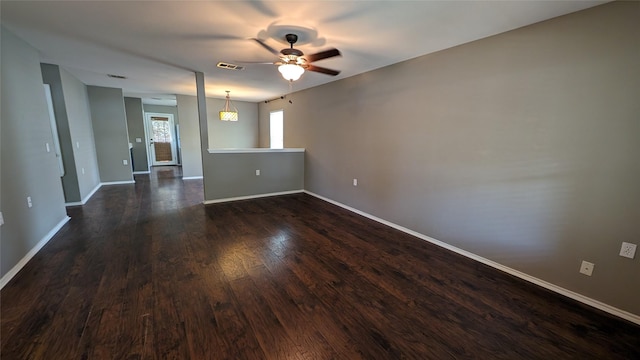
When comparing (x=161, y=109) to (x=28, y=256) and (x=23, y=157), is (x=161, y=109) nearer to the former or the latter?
(x=23, y=157)

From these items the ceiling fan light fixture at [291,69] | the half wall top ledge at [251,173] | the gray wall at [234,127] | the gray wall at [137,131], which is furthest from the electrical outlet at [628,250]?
the gray wall at [137,131]

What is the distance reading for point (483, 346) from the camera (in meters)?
1.60

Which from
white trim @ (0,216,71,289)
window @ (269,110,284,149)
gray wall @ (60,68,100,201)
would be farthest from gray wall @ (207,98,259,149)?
white trim @ (0,216,71,289)

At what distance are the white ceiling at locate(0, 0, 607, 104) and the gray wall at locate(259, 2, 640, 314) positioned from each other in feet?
0.86

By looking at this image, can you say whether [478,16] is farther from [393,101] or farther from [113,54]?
[113,54]

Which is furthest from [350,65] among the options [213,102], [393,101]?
[213,102]

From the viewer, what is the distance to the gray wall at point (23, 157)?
2219mm

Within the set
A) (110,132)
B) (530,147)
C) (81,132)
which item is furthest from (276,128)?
(530,147)

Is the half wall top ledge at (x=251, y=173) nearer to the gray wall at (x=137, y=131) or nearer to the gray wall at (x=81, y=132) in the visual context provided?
the gray wall at (x=81, y=132)

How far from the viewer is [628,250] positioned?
1.83 metres

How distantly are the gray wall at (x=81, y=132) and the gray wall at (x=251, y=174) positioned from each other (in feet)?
7.77

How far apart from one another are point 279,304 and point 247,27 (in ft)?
8.18

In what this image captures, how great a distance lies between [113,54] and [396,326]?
448 cm

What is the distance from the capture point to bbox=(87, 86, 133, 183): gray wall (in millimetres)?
5688
